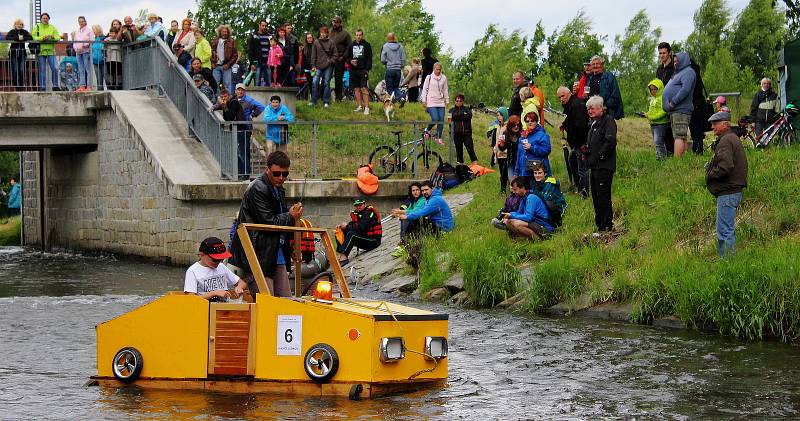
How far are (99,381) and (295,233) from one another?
2.33 meters

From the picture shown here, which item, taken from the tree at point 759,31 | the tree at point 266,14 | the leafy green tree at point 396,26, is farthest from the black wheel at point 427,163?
the tree at point 759,31

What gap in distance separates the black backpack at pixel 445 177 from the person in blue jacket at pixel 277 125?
3.24 metres

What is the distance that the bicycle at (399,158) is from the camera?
2995cm

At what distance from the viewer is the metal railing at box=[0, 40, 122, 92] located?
104 ft

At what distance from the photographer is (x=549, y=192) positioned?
70.5 feet

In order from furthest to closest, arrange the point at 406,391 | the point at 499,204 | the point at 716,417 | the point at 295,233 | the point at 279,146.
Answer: the point at 279,146
the point at 499,204
the point at 295,233
the point at 406,391
the point at 716,417

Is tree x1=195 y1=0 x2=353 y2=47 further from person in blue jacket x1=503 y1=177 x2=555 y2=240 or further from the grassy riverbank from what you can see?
person in blue jacket x1=503 y1=177 x2=555 y2=240

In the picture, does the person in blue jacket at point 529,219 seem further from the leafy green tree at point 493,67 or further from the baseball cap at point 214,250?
the leafy green tree at point 493,67

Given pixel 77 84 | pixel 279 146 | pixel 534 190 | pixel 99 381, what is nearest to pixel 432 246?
pixel 534 190

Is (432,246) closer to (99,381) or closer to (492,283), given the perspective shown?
(492,283)

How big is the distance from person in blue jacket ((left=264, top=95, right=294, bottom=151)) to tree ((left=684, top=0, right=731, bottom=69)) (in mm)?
52122

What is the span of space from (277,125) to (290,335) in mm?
17284

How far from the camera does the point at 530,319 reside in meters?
17.6

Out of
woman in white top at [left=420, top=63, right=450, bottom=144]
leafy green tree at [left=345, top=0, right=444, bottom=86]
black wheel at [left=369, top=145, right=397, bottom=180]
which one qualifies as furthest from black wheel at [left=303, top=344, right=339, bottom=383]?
leafy green tree at [left=345, top=0, right=444, bottom=86]
